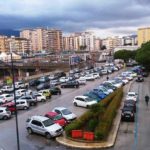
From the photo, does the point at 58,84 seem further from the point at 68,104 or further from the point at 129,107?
the point at 129,107

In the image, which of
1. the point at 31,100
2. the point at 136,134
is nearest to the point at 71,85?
the point at 31,100

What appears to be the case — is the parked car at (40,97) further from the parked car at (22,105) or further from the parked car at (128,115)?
the parked car at (128,115)

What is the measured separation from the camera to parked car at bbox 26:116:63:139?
91.2ft

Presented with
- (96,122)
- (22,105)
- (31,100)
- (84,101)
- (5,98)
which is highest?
(96,122)

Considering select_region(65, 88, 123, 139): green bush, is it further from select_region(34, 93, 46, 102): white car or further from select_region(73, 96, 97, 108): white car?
select_region(34, 93, 46, 102): white car

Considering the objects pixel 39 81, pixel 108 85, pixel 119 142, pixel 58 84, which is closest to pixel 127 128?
pixel 119 142

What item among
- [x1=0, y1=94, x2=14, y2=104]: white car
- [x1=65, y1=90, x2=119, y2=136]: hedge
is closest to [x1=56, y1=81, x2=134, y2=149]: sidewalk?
[x1=65, y1=90, x2=119, y2=136]: hedge

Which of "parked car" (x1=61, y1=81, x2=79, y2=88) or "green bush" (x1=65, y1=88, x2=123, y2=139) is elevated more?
"green bush" (x1=65, y1=88, x2=123, y2=139)

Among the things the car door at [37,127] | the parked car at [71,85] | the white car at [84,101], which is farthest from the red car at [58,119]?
the parked car at [71,85]

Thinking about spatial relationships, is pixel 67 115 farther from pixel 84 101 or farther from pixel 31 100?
pixel 31 100

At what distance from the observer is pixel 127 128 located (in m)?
30.4

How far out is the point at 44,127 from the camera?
92.6 feet

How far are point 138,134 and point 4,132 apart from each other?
38.6ft

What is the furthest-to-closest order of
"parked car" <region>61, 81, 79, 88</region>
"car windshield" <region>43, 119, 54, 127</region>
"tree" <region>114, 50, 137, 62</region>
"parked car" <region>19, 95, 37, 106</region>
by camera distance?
1. "tree" <region>114, 50, 137, 62</region>
2. "parked car" <region>61, 81, 79, 88</region>
3. "parked car" <region>19, 95, 37, 106</region>
4. "car windshield" <region>43, 119, 54, 127</region>
